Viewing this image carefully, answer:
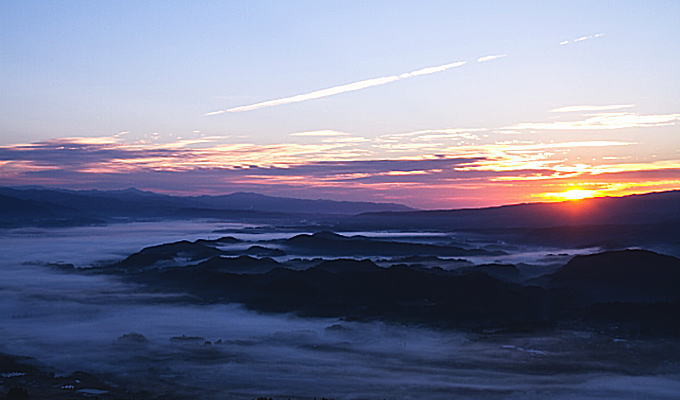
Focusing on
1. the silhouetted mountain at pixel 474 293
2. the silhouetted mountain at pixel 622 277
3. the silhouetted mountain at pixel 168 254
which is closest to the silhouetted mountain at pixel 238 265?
the silhouetted mountain at pixel 474 293

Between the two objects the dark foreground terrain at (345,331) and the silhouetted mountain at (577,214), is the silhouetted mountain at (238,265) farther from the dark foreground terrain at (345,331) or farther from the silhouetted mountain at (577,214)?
the silhouetted mountain at (577,214)

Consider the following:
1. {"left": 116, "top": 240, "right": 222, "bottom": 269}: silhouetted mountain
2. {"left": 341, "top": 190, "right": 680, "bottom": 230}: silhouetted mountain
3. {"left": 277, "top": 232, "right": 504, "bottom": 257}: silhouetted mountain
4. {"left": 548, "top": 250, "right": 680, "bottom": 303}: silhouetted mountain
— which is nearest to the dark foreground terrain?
{"left": 548, "top": 250, "right": 680, "bottom": 303}: silhouetted mountain

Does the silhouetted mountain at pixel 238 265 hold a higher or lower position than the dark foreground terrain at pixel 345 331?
higher

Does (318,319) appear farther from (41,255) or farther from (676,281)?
(41,255)

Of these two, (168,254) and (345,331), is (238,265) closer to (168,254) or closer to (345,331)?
(168,254)

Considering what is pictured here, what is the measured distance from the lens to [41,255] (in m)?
95.9

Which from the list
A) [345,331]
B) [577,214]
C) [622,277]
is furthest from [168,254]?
[577,214]

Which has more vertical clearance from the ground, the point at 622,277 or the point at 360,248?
the point at 622,277

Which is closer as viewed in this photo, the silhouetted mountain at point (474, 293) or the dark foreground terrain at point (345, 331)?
the dark foreground terrain at point (345, 331)

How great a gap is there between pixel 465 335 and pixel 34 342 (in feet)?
68.4

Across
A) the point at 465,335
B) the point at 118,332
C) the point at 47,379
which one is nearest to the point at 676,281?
the point at 465,335

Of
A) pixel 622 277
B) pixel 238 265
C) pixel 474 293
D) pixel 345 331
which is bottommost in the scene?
pixel 345 331

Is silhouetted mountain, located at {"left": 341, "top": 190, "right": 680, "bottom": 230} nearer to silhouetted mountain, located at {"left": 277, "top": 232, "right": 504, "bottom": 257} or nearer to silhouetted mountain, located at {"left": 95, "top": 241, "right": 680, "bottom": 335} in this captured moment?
silhouetted mountain, located at {"left": 277, "top": 232, "right": 504, "bottom": 257}

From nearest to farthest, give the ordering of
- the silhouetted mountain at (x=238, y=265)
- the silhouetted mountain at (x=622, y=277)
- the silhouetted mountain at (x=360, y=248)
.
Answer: the silhouetted mountain at (x=622, y=277) → the silhouetted mountain at (x=238, y=265) → the silhouetted mountain at (x=360, y=248)
